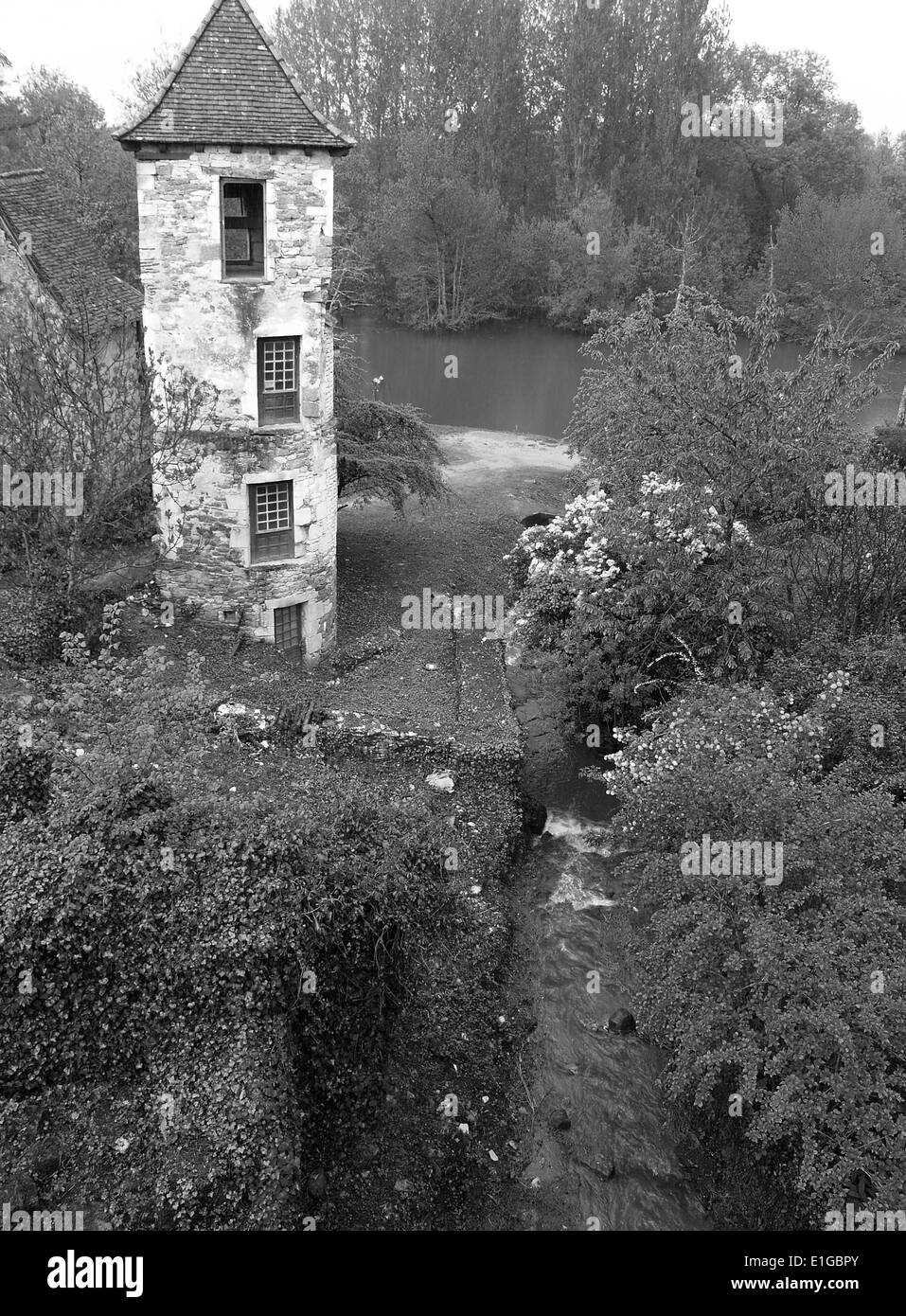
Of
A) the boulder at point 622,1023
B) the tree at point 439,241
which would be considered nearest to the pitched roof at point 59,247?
the boulder at point 622,1023

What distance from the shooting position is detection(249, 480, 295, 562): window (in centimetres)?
2283

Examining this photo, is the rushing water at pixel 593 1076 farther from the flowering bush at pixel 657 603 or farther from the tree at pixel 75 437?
the tree at pixel 75 437

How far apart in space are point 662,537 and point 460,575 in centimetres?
1117

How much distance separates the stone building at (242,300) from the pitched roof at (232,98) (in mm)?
27

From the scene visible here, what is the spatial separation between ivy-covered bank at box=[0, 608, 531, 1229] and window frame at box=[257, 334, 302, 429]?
8650mm

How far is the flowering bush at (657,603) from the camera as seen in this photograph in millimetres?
18766

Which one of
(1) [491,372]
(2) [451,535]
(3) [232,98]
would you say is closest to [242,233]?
(3) [232,98]

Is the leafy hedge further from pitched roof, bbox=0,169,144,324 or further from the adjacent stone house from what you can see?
pitched roof, bbox=0,169,144,324

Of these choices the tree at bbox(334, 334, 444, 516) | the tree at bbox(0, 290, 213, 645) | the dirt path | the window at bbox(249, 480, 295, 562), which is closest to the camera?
the tree at bbox(0, 290, 213, 645)

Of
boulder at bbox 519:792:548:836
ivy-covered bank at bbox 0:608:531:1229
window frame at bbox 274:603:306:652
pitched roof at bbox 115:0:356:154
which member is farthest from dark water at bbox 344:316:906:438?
ivy-covered bank at bbox 0:608:531:1229
